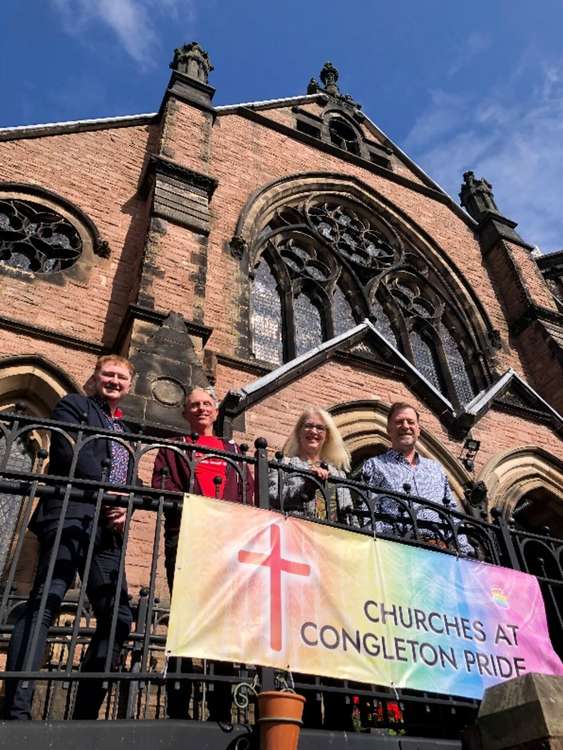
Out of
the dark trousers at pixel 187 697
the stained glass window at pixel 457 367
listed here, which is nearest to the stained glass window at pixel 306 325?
the stained glass window at pixel 457 367

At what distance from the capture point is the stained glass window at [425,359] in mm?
12203

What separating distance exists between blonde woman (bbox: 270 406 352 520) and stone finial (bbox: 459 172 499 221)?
13644 mm

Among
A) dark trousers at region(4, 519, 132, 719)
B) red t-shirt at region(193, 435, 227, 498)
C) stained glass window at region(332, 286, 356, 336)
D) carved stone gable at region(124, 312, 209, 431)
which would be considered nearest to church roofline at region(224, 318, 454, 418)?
carved stone gable at region(124, 312, 209, 431)

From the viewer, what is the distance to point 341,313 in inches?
480

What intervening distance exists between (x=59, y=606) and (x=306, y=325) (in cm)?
878

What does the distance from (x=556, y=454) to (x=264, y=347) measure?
4.91 metres

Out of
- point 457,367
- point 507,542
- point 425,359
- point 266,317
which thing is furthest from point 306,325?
point 507,542

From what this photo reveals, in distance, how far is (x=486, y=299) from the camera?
45.9 ft

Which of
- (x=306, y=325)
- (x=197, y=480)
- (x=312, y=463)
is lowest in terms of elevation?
(x=197, y=480)

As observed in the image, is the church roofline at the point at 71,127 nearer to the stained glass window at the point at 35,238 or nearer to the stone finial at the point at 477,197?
the stained glass window at the point at 35,238

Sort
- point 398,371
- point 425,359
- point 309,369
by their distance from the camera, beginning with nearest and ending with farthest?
point 309,369, point 398,371, point 425,359

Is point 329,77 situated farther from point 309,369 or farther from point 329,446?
point 329,446

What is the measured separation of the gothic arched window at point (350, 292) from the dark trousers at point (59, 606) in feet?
23.2

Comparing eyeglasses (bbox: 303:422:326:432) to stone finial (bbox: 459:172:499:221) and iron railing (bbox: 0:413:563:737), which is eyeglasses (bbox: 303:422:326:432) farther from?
stone finial (bbox: 459:172:499:221)
